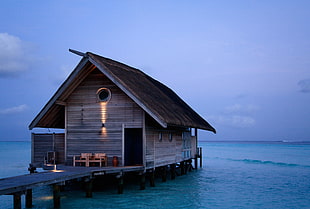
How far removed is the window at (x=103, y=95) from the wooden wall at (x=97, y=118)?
15cm

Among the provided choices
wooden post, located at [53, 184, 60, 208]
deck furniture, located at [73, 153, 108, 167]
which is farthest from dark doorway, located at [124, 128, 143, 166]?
wooden post, located at [53, 184, 60, 208]

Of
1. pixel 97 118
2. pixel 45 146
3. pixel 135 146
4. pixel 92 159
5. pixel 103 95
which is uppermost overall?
pixel 103 95

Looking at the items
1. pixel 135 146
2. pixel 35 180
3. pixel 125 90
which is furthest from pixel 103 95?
pixel 35 180

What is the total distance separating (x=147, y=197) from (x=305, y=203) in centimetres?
746

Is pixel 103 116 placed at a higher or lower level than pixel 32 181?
higher

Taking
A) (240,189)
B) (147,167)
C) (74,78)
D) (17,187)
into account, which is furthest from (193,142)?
(17,187)

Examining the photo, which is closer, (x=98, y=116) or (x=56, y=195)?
(x=56, y=195)

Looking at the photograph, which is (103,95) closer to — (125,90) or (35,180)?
(125,90)

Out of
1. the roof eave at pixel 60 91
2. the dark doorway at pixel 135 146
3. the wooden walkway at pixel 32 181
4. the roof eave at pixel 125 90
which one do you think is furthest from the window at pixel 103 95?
the dark doorway at pixel 135 146

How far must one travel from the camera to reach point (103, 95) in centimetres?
1912

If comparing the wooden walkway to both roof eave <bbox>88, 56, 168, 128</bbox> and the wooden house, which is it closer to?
the wooden house

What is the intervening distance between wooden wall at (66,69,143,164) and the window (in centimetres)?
15

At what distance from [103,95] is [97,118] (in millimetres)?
1181

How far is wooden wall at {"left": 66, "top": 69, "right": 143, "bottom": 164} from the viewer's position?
1852 cm
